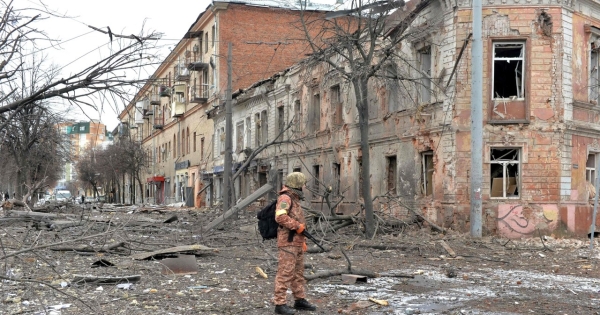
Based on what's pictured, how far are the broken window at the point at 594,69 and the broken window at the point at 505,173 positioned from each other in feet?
10.7

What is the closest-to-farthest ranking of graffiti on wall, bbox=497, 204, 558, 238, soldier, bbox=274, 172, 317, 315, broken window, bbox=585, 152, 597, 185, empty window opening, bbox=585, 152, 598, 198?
soldier, bbox=274, 172, 317, 315, graffiti on wall, bbox=497, 204, 558, 238, empty window opening, bbox=585, 152, 598, 198, broken window, bbox=585, 152, 597, 185

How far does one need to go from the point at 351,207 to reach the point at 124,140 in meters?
38.3

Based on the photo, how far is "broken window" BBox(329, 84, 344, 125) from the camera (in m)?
23.8

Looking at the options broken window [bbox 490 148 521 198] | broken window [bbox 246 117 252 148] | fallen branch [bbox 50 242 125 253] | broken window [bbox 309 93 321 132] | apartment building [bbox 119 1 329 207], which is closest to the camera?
fallen branch [bbox 50 242 125 253]

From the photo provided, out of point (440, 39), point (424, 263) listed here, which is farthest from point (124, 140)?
point (424, 263)

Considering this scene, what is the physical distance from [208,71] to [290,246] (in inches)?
1384

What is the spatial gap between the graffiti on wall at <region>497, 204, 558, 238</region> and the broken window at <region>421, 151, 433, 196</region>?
7.68ft

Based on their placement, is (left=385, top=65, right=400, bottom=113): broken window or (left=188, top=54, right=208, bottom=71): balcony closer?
(left=385, top=65, right=400, bottom=113): broken window

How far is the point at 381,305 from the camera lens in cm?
763

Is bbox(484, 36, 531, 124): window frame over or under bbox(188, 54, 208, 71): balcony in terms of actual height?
under

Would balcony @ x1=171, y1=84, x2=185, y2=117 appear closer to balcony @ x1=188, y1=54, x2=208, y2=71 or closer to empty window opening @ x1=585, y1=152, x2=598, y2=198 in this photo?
balcony @ x1=188, y1=54, x2=208, y2=71

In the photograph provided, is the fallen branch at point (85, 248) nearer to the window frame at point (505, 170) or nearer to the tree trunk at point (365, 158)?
the tree trunk at point (365, 158)

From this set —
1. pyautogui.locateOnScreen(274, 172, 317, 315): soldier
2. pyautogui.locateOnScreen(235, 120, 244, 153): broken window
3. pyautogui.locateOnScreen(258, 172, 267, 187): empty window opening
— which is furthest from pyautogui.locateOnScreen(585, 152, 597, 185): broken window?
pyautogui.locateOnScreen(235, 120, 244, 153): broken window

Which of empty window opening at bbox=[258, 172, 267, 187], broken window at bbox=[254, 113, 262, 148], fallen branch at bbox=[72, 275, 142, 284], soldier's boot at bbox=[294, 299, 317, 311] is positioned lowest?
soldier's boot at bbox=[294, 299, 317, 311]
